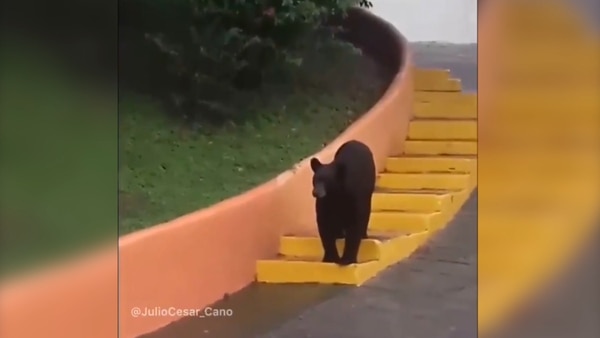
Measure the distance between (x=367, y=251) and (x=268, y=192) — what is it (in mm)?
489

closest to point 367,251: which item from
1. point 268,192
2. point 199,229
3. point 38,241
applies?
point 268,192

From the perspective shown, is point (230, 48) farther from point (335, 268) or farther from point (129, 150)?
point (335, 268)

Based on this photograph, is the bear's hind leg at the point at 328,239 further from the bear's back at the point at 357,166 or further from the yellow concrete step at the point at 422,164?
the yellow concrete step at the point at 422,164

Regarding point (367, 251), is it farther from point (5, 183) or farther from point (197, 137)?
point (5, 183)

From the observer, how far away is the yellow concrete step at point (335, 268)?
358 cm

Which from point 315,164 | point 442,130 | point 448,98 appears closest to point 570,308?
point 442,130

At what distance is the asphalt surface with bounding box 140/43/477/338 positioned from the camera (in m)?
3.54

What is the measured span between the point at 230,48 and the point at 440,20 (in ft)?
2.97

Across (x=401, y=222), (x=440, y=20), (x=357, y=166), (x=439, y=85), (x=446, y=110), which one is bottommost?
(x=401, y=222)

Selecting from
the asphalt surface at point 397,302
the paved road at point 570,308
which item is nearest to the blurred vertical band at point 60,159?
the asphalt surface at point 397,302

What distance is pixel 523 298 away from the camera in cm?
360

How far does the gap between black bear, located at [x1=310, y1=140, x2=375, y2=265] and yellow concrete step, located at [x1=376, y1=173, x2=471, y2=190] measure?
7 centimetres

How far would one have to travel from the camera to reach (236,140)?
371 cm

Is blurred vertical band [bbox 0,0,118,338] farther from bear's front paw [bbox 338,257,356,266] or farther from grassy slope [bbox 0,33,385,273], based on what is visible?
bear's front paw [bbox 338,257,356,266]
